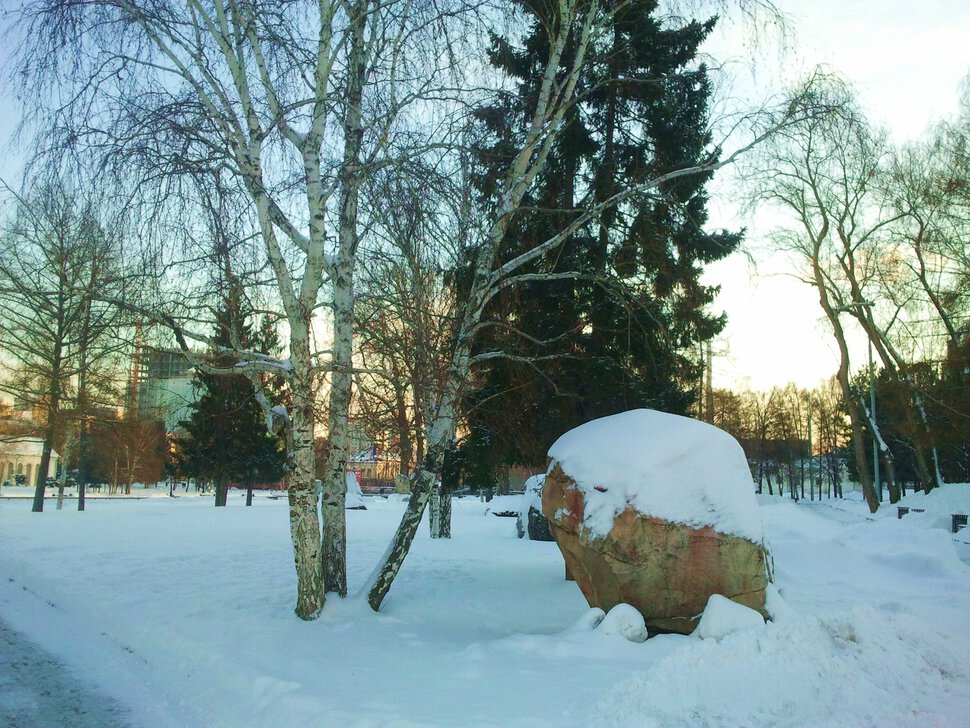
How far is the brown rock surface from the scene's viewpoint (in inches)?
270

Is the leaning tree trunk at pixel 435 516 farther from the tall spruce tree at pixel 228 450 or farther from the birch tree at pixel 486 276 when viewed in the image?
the tall spruce tree at pixel 228 450

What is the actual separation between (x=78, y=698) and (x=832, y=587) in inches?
369

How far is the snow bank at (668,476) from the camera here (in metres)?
6.96

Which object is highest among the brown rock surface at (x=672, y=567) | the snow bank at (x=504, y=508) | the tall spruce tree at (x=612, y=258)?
the tall spruce tree at (x=612, y=258)

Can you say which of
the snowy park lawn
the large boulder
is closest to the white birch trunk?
the snowy park lawn

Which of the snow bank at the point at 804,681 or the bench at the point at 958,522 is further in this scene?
the bench at the point at 958,522

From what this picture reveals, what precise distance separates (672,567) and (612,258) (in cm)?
456

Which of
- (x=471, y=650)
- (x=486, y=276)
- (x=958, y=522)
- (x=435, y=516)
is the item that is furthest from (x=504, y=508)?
(x=471, y=650)

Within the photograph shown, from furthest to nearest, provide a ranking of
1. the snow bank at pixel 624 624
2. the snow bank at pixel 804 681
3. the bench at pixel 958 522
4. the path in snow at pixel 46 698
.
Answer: the bench at pixel 958 522 < the snow bank at pixel 624 624 < the path in snow at pixel 46 698 < the snow bank at pixel 804 681

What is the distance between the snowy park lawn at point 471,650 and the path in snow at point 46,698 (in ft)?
0.46

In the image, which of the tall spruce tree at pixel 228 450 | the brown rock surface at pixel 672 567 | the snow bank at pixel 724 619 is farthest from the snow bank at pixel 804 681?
the tall spruce tree at pixel 228 450

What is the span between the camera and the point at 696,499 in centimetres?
700

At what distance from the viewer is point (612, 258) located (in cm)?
991

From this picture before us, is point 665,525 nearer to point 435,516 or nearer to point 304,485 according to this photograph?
point 304,485
